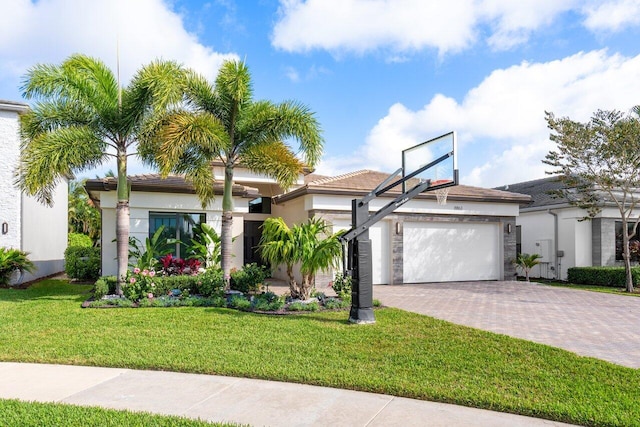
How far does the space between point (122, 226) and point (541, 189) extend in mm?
20360

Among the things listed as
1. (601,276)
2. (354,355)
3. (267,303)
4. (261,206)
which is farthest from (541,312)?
(261,206)

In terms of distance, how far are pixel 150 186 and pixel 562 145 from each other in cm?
1477

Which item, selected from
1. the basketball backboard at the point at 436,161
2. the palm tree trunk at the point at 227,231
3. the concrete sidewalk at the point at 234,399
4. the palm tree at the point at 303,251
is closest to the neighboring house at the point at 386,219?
the palm tree trunk at the point at 227,231

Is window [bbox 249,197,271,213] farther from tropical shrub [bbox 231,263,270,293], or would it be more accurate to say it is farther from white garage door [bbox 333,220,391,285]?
tropical shrub [bbox 231,263,270,293]

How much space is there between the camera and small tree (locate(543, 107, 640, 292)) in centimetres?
1523

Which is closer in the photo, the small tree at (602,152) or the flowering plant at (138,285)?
the flowering plant at (138,285)

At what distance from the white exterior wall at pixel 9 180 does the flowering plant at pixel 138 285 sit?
7.94m

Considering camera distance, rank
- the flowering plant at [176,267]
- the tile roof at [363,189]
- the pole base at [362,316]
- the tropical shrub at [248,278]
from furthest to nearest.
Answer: the tile roof at [363,189]
the flowering plant at [176,267]
the tropical shrub at [248,278]
the pole base at [362,316]

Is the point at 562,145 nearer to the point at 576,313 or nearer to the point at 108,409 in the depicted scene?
the point at 576,313

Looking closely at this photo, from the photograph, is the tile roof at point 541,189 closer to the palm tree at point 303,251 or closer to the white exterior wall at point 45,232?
the palm tree at point 303,251

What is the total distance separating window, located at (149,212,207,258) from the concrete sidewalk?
920 centimetres

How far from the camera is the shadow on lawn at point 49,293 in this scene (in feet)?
39.2

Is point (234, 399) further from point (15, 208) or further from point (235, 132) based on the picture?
point (15, 208)

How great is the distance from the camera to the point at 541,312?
1021 centimetres
